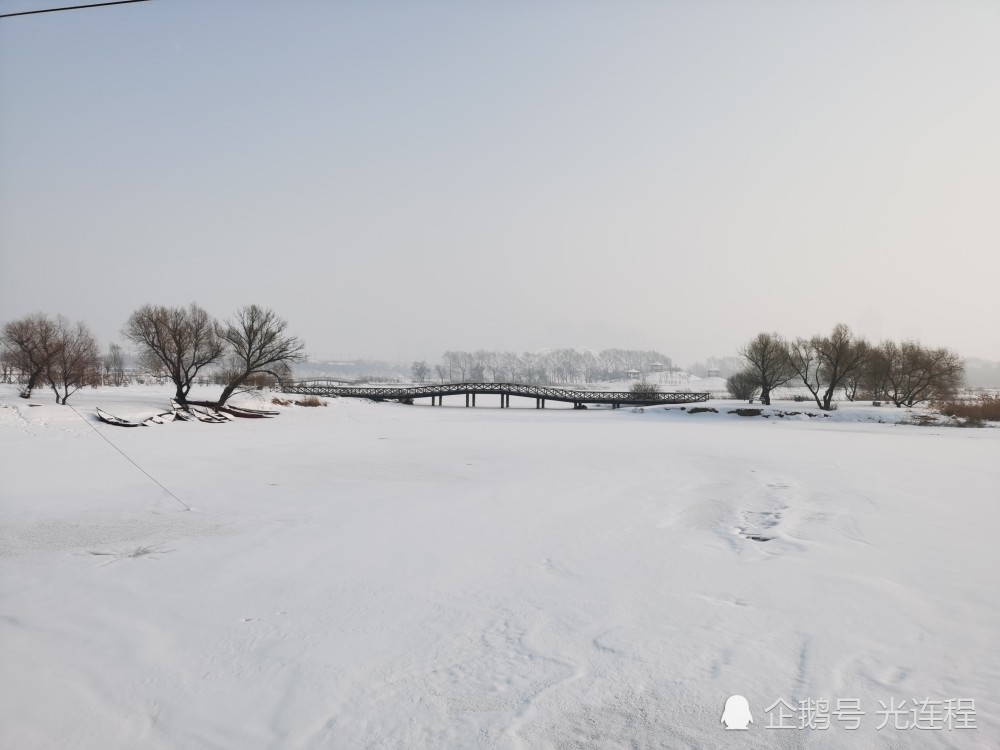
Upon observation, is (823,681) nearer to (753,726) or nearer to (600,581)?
(753,726)

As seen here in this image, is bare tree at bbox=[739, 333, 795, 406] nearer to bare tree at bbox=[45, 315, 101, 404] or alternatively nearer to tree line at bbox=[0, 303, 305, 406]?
tree line at bbox=[0, 303, 305, 406]

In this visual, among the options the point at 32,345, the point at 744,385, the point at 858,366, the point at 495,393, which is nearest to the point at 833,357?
the point at 858,366

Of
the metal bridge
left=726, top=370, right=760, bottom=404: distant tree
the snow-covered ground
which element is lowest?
the snow-covered ground

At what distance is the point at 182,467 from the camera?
47.5 ft

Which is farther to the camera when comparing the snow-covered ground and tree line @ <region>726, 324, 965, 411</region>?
tree line @ <region>726, 324, 965, 411</region>

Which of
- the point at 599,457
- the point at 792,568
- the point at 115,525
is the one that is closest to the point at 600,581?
the point at 792,568

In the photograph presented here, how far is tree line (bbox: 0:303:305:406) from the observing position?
3183cm

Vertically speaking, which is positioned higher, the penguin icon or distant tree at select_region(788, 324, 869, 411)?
distant tree at select_region(788, 324, 869, 411)

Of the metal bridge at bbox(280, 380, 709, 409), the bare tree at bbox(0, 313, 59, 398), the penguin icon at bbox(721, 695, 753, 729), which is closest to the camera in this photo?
the penguin icon at bbox(721, 695, 753, 729)

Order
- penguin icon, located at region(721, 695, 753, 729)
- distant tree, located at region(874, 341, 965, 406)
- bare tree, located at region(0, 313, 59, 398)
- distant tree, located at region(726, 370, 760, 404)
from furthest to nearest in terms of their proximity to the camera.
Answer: distant tree, located at region(726, 370, 760, 404) < distant tree, located at region(874, 341, 965, 406) < bare tree, located at region(0, 313, 59, 398) < penguin icon, located at region(721, 695, 753, 729)

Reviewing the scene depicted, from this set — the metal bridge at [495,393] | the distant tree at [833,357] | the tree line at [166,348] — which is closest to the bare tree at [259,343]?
the tree line at [166,348]

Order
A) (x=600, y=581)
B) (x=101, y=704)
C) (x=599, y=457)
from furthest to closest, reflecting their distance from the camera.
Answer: (x=599, y=457), (x=600, y=581), (x=101, y=704)

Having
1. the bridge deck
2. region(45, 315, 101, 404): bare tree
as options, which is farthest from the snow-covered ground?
the bridge deck

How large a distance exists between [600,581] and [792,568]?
2.35 m
